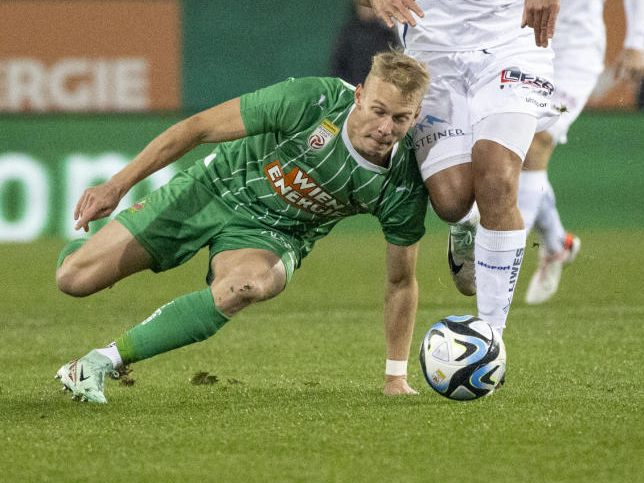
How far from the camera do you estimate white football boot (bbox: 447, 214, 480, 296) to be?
5.78 metres

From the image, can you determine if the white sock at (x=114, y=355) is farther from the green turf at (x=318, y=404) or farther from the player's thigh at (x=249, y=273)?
the player's thigh at (x=249, y=273)

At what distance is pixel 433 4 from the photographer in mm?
5762

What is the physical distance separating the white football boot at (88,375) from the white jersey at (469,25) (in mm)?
1943

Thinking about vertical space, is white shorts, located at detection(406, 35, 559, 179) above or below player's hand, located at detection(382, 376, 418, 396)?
above

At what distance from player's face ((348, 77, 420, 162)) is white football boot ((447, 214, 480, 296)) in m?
0.88

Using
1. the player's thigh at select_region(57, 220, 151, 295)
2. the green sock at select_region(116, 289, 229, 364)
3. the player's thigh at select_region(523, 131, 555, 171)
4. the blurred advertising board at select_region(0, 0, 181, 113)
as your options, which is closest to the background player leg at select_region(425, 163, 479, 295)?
the green sock at select_region(116, 289, 229, 364)

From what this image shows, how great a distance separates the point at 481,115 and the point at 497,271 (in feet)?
2.06

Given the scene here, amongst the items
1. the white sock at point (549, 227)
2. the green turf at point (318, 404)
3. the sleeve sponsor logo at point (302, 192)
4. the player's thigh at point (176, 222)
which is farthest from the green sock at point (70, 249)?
the white sock at point (549, 227)

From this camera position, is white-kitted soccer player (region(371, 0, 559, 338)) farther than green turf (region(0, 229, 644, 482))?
Yes

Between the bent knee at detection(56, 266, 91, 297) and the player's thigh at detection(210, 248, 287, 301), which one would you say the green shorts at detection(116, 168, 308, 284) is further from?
the bent knee at detection(56, 266, 91, 297)

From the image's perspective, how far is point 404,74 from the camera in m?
4.88

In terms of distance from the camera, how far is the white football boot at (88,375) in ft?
16.1

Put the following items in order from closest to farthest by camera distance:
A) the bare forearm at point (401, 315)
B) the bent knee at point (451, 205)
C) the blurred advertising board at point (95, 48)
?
the bent knee at point (451, 205)
the bare forearm at point (401, 315)
the blurred advertising board at point (95, 48)

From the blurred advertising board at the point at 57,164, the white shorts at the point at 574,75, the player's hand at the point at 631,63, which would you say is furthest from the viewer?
the blurred advertising board at the point at 57,164
